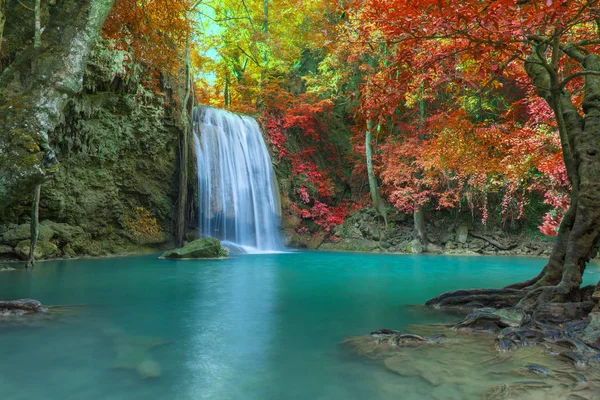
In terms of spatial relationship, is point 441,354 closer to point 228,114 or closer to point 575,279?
point 575,279

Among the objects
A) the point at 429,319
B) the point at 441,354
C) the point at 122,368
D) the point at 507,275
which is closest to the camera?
the point at 122,368

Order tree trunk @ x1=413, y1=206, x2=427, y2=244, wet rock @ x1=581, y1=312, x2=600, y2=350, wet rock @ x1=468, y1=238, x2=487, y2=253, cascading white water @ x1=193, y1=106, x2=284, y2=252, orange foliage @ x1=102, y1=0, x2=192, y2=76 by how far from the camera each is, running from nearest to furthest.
Result: wet rock @ x1=581, y1=312, x2=600, y2=350
orange foliage @ x1=102, y1=0, x2=192, y2=76
cascading white water @ x1=193, y1=106, x2=284, y2=252
wet rock @ x1=468, y1=238, x2=487, y2=253
tree trunk @ x1=413, y1=206, x2=427, y2=244

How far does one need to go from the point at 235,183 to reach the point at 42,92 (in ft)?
39.6

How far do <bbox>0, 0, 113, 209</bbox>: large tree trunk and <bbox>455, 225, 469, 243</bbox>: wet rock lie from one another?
14.8m

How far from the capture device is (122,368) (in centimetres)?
279

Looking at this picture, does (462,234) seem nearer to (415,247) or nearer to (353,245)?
(415,247)

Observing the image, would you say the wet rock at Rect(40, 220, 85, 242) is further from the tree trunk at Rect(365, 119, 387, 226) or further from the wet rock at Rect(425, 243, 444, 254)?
the wet rock at Rect(425, 243, 444, 254)

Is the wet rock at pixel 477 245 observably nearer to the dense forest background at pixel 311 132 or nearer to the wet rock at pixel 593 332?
the dense forest background at pixel 311 132

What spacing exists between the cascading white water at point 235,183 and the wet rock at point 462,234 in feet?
24.3

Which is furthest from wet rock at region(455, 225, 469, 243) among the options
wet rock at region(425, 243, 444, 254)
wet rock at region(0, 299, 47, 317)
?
wet rock at region(0, 299, 47, 317)

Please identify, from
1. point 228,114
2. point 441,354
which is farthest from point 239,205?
point 441,354

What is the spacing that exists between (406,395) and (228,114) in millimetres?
15568

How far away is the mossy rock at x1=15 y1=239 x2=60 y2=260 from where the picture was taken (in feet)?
31.2

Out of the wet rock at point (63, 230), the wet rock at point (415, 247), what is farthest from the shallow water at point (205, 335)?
the wet rock at point (415, 247)
